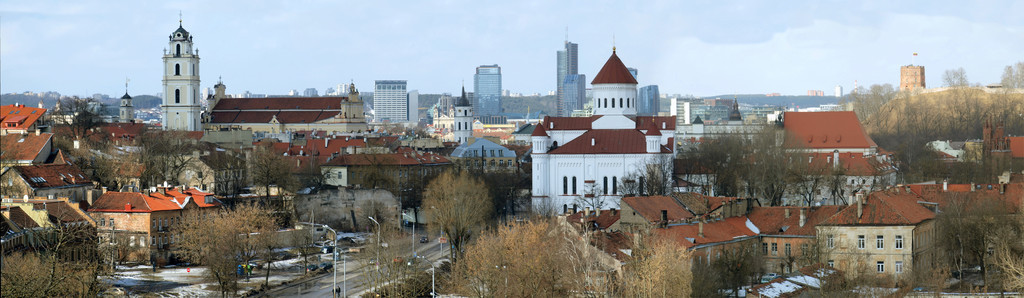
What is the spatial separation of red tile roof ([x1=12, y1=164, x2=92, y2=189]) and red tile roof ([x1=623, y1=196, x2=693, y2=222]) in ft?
98.4

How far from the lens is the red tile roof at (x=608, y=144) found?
328 ft

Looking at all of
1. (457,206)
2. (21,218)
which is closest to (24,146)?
(21,218)

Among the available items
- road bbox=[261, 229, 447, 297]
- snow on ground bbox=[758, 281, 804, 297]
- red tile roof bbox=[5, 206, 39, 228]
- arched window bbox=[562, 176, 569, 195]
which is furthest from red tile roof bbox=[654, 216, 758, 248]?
arched window bbox=[562, 176, 569, 195]

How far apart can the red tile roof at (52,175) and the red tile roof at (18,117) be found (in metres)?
17.9

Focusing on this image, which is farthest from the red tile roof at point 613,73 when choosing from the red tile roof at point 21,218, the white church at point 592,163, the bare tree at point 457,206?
the red tile roof at point 21,218

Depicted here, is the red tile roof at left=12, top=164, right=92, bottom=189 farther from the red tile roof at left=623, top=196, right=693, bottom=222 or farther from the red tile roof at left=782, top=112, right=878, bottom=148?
the red tile roof at left=782, top=112, right=878, bottom=148

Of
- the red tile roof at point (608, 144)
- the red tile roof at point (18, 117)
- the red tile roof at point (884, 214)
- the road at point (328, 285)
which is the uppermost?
the red tile roof at point (18, 117)

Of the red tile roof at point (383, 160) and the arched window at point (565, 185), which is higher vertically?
the red tile roof at point (383, 160)

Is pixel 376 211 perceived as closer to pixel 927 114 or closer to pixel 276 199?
pixel 276 199

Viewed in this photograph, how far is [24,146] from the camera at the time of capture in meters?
84.2

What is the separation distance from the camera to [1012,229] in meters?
63.6

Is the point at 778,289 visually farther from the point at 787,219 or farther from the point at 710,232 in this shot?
the point at 787,219

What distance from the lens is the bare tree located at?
241 feet

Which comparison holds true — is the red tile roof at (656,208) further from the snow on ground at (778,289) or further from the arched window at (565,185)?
the arched window at (565,185)
